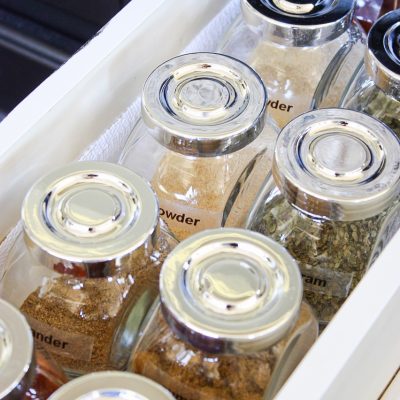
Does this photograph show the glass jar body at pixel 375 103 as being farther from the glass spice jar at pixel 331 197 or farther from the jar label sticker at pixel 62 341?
the jar label sticker at pixel 62 341

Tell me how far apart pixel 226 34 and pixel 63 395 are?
0.36 metres

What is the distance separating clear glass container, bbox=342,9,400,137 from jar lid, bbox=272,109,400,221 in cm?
5

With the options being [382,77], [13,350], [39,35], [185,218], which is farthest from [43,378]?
[39,35]

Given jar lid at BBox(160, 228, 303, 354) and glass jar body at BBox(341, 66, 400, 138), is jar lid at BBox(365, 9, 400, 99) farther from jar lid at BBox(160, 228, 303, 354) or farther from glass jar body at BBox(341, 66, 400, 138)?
jar lid at BBox(160, 228, 303, 354)

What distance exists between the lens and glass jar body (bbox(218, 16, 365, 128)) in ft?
→ 2.00

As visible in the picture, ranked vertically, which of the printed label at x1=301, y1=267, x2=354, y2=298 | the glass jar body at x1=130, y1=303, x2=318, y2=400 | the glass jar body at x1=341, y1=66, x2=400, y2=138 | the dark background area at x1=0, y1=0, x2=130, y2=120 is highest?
the glass jar body at x1=341, y1=66, x2=400, y2=138

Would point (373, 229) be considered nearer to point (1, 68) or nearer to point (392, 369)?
point (392, 369)

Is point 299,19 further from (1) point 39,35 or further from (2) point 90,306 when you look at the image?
(1) point 39,35

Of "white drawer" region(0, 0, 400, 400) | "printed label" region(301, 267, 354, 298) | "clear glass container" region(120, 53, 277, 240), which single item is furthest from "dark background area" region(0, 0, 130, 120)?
"printed label" region(301, 267, 354, 298)

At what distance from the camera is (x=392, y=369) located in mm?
516

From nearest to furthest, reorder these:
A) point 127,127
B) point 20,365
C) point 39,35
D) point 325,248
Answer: point 20,365 → point 325,248 → point 127,127 → point 39,35

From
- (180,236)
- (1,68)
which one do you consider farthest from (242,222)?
(1,68)

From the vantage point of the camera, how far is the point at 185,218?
54 cm

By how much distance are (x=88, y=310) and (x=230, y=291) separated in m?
0.09
